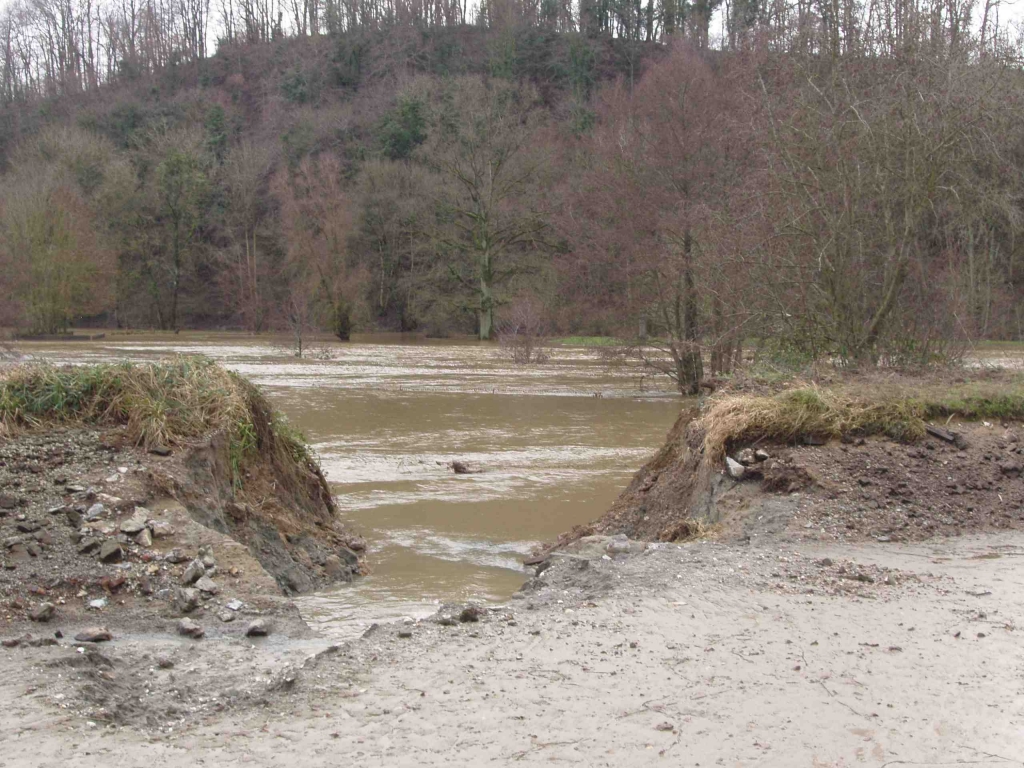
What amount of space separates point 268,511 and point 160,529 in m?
2.09

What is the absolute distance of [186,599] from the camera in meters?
5.77

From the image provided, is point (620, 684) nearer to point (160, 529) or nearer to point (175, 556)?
point (175, 556)

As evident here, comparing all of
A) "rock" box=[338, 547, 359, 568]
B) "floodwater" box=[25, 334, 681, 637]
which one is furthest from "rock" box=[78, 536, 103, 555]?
"rock" box=[338, 547, 359, 568]

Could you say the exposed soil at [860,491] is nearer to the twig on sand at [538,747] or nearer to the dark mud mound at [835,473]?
the dark mud mound at [835,473]

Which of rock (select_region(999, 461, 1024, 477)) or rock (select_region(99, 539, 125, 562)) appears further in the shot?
rock (select_region(999, 461, 1024, 477))

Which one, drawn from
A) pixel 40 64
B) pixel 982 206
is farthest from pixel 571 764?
pixel 40 64

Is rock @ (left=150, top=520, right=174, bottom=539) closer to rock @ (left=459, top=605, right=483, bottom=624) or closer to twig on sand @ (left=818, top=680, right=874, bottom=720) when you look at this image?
rock @ (left=459, top=605, right=483, bottom=624)

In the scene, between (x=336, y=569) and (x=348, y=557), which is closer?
(x=336, y=569)

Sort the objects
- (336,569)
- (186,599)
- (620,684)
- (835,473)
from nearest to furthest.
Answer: (620,684) < (186,599) < (835,473) < (336,569)

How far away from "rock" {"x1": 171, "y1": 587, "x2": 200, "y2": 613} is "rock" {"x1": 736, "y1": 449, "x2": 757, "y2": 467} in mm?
4541

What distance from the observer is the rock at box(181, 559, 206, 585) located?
599 cm

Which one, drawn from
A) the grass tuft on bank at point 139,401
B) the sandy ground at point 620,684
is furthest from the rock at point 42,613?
the grass tuft on bank at point 139,401

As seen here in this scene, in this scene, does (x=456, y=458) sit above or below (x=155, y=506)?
below

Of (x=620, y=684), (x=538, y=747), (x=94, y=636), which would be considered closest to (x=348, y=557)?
(x=94, y=636)
